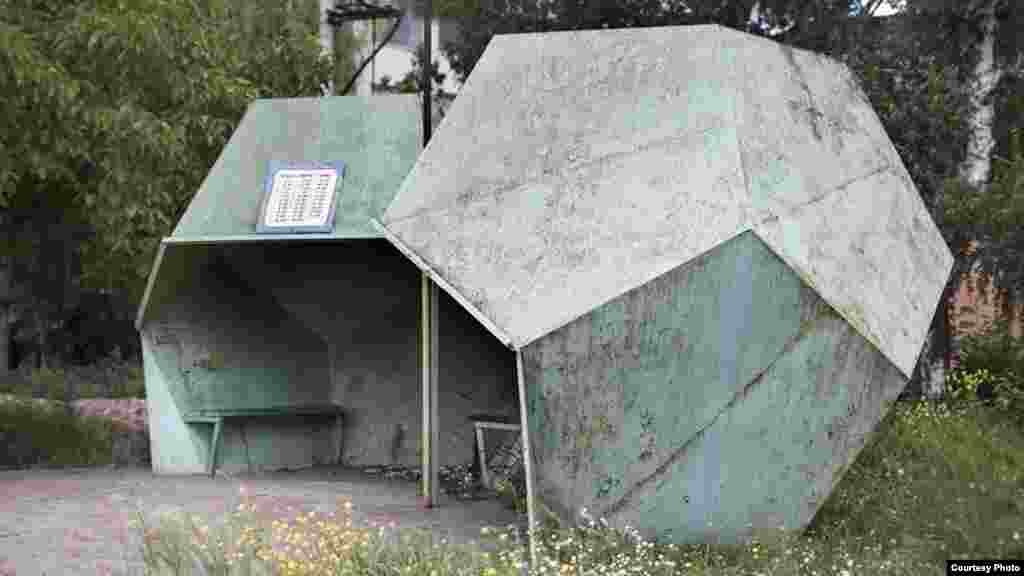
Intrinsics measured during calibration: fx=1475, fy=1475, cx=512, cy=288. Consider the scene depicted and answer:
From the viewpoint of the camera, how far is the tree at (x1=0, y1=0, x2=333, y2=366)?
10.1 meters

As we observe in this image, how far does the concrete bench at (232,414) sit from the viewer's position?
10.8 meters

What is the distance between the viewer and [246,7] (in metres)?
18.8

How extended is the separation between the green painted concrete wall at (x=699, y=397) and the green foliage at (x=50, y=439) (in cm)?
583

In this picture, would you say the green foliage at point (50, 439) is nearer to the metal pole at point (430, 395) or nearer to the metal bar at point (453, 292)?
the metal pole at point (430, 395)

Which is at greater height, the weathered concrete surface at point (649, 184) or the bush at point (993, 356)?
the weathered concrete surface at point (649, 184)

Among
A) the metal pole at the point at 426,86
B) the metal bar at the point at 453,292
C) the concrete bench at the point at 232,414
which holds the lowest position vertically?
the concrete bench at the point at 232,414

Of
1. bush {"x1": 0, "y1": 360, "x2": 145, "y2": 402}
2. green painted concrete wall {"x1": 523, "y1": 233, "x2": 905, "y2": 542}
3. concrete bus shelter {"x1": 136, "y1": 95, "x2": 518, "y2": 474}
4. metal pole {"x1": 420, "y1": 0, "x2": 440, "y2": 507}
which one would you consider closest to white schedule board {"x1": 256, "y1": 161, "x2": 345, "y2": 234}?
concrete bus shelter {"x1": 136, "y1": 95, "x2": 518, "y2": 474}

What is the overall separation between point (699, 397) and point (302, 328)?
17.2ft

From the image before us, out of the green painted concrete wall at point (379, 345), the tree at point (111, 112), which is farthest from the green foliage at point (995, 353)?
the tree at point (111, 112)

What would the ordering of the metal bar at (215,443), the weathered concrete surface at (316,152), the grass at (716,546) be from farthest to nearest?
the metal bar at (215,443) → the weathered concrete surface at (316,152) → the grass at (716,546)

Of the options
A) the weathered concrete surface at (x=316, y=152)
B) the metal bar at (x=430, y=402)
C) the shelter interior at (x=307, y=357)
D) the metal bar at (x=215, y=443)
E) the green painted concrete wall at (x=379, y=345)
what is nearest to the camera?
the metal bar at (x=430, y=402)

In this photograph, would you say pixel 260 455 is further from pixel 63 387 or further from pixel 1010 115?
pixel 1010 115

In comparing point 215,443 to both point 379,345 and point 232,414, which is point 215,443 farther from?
point 379,345

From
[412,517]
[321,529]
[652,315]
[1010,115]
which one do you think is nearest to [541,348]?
[652,315]
